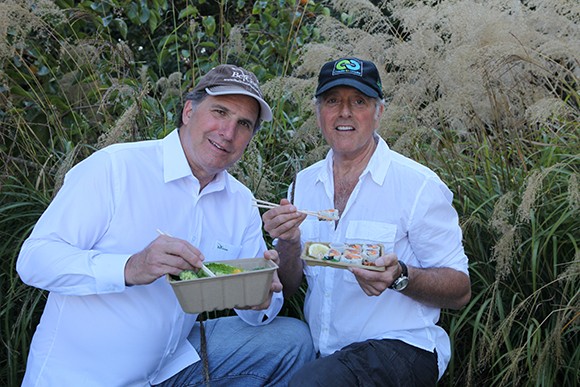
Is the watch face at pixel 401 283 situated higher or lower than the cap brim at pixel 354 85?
lower

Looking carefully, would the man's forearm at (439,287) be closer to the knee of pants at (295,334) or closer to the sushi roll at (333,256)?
the sushi roll at (333,256)

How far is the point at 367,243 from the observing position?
270cm

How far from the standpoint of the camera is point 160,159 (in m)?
2.73

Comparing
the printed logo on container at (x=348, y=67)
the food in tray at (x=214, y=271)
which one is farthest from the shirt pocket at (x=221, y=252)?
the printed logo on container at (x=348, y=67)

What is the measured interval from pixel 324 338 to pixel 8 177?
6.31ft

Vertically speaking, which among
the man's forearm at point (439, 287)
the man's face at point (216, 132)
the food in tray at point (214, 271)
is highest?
the man's face at point (216, 132)

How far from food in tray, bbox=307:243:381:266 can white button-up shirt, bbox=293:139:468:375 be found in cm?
24

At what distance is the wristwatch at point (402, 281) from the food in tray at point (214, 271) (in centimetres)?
55

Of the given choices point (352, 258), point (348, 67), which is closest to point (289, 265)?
point (352, 258)

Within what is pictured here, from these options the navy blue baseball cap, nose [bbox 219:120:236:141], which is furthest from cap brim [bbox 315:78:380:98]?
nose [bbox 219:120:236:141]

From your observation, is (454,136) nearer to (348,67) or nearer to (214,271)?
(348,67)

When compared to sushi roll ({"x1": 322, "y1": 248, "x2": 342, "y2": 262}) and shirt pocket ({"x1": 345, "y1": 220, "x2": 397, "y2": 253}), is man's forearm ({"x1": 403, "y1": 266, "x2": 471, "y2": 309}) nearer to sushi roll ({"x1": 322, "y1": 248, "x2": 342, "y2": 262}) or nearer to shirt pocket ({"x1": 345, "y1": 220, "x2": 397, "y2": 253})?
shirt pocket ({"x1": 345, "y1": 220, "x2": 397, "y2": 253})

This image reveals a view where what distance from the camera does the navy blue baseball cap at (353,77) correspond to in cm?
281

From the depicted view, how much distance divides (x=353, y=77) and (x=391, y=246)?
692mm
